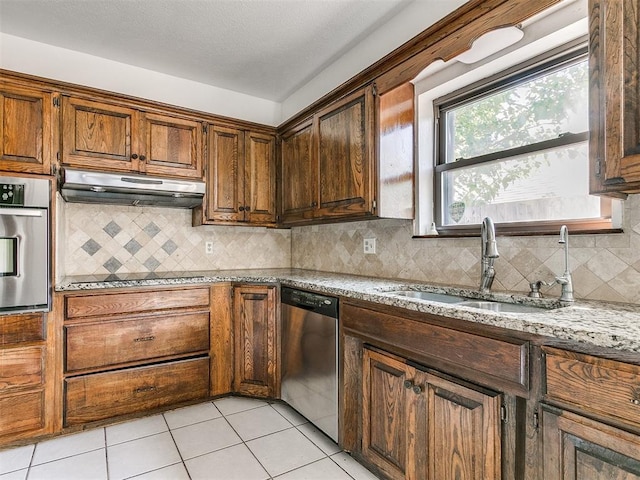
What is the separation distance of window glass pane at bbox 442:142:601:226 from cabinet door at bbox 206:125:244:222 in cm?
166

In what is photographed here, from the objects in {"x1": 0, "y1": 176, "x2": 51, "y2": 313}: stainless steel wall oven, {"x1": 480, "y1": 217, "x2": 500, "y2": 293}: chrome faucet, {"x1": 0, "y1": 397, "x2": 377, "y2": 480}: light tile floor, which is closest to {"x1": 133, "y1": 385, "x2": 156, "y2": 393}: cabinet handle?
{"x1": 0, "y1": 397, "x2": 377, "y2": 480}: light tile floor

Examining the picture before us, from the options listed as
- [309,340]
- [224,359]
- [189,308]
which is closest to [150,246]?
[189,308]

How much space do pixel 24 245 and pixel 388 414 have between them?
7.21 ft

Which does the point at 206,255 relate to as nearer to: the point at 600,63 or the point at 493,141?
the point at 493,141

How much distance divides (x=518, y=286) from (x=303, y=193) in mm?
1650

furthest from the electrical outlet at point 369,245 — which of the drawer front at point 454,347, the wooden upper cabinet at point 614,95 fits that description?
the wooden upper cabinet at point 614,95

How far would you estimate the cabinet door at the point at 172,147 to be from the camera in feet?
8.62

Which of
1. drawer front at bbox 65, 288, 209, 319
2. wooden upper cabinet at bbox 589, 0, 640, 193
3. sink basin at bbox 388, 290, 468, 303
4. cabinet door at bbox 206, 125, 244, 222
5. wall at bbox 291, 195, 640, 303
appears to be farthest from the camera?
cabinet door at bbox 206, 125, 244, 222

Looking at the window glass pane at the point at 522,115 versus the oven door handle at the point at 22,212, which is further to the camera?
the oven door handle at the point at 22,212

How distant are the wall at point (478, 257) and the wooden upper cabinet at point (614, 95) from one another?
1.28 feet

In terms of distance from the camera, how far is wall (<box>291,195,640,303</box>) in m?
1.43

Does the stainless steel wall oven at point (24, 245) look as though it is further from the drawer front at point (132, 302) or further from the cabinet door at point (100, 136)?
the cabinet door at point (100, 136)

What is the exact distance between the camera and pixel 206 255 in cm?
319

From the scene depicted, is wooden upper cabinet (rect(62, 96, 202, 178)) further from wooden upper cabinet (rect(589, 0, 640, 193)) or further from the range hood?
wooden upper cabinet (rect(589, 0, 640, 193))
